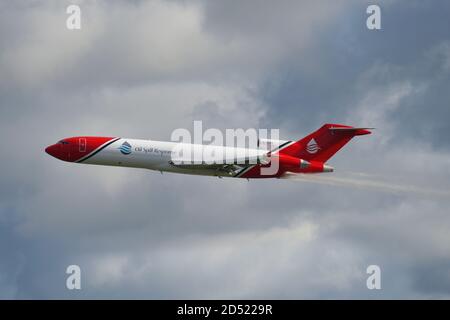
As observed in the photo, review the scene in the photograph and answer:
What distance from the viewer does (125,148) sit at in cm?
14512

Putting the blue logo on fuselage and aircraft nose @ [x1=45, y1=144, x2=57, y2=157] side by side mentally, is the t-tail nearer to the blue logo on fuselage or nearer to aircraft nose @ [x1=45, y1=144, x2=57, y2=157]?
the blue logo on fuselage

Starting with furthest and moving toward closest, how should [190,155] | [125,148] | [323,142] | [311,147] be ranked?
[323,142], [311,147], [125,148], [190,155]

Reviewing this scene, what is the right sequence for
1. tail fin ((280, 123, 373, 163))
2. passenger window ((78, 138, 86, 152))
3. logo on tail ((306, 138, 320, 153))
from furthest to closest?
logo on tail ((306, 138, 320, 153)), tail fin ((280, 123, 373, 163)), passenger window ((78, 138, 86, 152))

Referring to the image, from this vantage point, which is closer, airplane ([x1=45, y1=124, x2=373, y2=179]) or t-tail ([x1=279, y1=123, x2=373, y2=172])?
airplane ([x1=45, y1=124, x2=373, y2=179])

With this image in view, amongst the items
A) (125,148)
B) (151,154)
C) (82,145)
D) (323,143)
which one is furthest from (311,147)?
(82,145)

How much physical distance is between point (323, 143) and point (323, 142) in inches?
6.5

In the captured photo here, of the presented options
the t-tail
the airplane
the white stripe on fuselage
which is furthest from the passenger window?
the t-tail

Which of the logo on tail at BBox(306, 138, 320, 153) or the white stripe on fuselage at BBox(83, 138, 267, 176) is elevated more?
the logo on tail at BBox(306, 138, 320, 153)

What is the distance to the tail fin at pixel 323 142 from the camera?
15025 centimetres

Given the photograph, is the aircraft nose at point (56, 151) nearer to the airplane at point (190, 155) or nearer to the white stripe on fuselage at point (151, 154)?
the airplane at point (190, 155)

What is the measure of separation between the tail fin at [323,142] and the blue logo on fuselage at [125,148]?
54.6 feet

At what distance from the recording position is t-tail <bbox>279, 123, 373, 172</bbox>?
150250 mm

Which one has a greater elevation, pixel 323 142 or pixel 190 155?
pixel 323 142

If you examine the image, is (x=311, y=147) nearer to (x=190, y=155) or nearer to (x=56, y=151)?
(x=190, y=155)
